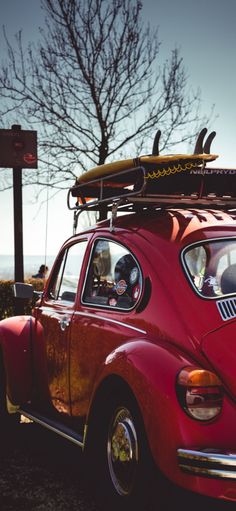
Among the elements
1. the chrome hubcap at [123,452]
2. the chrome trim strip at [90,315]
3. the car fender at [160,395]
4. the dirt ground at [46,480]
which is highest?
the chrome trim strip at [90,315]

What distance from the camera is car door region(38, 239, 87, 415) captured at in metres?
4.59

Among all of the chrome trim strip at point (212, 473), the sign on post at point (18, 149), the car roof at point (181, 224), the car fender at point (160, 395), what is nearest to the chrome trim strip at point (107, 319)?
the car fender at point (160, 395)

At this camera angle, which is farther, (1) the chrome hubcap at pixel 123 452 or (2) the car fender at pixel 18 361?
(2) the car fender at pixel 18 361

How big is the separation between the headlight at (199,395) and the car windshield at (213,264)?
731 mm

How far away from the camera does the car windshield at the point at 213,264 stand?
12.1ft

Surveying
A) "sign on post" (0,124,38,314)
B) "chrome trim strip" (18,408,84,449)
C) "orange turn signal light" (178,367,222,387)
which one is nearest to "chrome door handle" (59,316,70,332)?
"chrome trim strip" (18,408,84,449)

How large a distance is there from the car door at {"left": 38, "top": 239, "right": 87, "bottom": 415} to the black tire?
0.75 metres

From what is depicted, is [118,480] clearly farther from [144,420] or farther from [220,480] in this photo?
[220,480]

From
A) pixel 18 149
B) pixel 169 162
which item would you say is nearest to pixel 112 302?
pixel 169 162

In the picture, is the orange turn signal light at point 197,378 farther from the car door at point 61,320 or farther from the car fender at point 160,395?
the car door at point 61,320

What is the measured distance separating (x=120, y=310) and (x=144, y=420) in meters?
0.91

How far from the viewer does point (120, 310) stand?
13.0ft

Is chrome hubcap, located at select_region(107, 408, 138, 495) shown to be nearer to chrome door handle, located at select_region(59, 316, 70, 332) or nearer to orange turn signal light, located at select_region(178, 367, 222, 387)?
orange turn signal light, located at select_region(178, 367, 222, 387)

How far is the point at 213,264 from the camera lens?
3.76 metres
